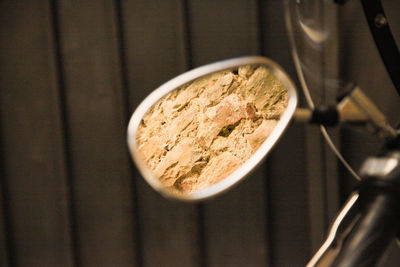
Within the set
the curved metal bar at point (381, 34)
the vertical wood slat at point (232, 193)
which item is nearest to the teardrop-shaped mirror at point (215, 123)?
the curved metal bar at point (381, 34)

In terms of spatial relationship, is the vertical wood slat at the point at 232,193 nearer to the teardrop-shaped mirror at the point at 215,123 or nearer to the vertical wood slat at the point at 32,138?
the vertical wood slat at the point at 32,138

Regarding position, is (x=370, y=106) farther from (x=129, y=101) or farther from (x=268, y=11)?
(x=129, y=101)

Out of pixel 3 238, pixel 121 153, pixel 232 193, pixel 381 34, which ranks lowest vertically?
pixel 3 238

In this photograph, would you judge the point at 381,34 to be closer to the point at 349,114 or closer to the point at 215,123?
the point at 349,114

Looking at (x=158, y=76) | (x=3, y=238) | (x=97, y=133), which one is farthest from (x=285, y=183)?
(x=3, y=238)

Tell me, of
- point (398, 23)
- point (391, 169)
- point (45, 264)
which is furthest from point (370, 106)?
point (45, 264)

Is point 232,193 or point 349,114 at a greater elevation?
point 349,114
